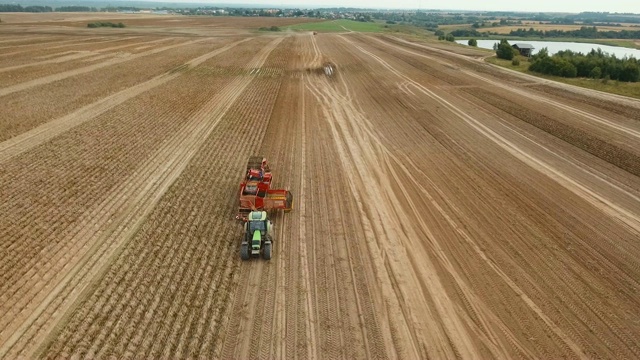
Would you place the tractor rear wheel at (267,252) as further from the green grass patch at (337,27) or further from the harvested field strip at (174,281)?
the green grass patch at (337,27)

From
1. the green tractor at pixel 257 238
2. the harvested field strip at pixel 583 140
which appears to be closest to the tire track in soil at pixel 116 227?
the green tractor at pixel 257 238

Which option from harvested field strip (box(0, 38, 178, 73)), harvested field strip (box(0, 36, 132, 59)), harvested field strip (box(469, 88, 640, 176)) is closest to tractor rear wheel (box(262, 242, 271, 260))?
harvested field strip (box(469, 88, 640, 176))

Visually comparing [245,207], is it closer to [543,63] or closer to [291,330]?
→ [291,330]

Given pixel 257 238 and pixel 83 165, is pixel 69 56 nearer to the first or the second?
pixel 83 165

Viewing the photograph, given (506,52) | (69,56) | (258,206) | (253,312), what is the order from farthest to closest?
1. (506,52)
2. (69,56)
3. (258,206)
4. (253,312)

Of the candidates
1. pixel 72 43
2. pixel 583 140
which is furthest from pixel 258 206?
pixel 72 43

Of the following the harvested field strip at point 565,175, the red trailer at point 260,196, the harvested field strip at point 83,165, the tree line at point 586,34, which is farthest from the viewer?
the tree line at point 586,34

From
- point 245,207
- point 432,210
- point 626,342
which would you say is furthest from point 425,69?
point 626,342
